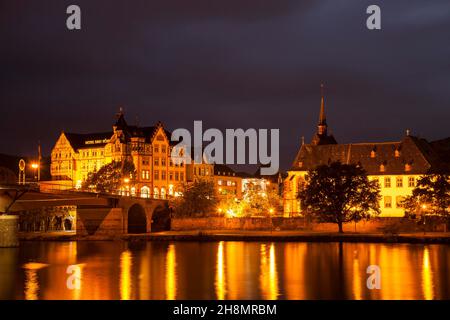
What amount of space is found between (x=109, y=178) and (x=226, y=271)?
245 ft

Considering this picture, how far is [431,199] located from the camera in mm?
98562

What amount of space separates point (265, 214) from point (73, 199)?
39558 mm

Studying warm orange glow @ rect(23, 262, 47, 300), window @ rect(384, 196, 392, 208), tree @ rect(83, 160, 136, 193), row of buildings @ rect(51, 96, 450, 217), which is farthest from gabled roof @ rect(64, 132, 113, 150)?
warm orange glow @ rect(23, 262, 47, 300)

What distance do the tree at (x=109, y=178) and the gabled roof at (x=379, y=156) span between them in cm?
3003

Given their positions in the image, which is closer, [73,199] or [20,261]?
[20,261]

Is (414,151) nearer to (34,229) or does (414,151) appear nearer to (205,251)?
(205,251)

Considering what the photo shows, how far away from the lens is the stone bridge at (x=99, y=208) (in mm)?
92706

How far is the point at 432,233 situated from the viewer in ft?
320

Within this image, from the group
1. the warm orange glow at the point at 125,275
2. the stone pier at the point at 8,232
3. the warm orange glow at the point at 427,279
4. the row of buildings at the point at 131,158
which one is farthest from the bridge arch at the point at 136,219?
the warm orange glow at the point at 427,279

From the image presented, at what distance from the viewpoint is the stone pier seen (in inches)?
3541

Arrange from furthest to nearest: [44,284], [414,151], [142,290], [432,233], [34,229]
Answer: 1. [34,229]
2. [414,151]
3. [432,233]
4. [44,284]
5. [142,290]

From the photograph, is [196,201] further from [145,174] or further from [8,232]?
[8,232]
